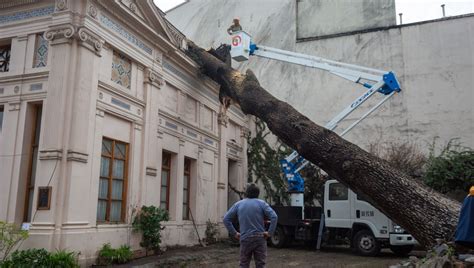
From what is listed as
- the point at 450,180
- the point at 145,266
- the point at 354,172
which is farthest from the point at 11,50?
the point at 450,180

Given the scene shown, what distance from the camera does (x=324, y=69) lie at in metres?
13.8

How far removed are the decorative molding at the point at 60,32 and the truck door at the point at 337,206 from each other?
8.62 meters

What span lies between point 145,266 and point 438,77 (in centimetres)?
1612

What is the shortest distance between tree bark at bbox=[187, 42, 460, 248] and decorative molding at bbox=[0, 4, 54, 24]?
5.95m

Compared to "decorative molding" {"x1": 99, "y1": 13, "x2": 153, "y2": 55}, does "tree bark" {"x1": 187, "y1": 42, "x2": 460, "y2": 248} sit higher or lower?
lower

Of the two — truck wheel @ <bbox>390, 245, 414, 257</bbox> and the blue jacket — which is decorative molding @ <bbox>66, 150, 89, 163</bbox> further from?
truck wheel @ <bbox>390, 245, 414, 257</bbox>

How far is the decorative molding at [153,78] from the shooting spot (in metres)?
12.2

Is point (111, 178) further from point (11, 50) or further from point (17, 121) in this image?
point (11, 50)

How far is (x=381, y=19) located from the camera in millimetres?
21641

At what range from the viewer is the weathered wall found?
71.2 ft

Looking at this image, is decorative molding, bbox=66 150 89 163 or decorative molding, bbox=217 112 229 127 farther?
decorative molding, bbox=217 112 229 127

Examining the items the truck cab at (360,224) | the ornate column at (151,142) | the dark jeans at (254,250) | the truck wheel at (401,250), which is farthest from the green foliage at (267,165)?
the dark jeans at (254,250)

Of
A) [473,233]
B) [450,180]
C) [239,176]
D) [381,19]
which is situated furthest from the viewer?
[381,19]

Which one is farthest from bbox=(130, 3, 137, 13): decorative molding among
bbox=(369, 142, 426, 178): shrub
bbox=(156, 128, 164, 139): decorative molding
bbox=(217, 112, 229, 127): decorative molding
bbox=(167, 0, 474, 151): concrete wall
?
bbox=(167, 0, 474, 151): concrete wall
